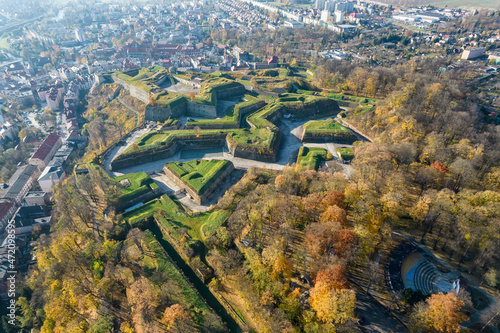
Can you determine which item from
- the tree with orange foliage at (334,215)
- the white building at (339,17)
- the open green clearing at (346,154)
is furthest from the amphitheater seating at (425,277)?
the white building at (339,17)

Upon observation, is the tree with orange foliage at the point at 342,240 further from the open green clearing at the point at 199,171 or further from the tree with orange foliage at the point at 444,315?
the open green clearing at the point at 199,171

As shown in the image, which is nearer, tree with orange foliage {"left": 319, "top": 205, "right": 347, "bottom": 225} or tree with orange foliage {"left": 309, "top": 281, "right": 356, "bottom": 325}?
tree with orange foliage {"left": 309, "top": 281, "right": 356, "bottom": 325}

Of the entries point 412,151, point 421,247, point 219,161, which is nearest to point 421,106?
point 412,151

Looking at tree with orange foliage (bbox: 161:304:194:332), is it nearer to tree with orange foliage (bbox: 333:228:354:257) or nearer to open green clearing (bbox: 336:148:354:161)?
tree with orange foliage (bbox: 333:228:354:257)

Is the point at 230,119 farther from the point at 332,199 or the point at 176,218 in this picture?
the point at 332,199

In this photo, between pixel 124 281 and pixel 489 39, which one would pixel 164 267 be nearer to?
pixel 124 281

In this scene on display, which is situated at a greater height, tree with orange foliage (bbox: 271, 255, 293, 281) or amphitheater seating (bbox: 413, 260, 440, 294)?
tree with orange foliage (bbox: 271, 255, 293, 281)


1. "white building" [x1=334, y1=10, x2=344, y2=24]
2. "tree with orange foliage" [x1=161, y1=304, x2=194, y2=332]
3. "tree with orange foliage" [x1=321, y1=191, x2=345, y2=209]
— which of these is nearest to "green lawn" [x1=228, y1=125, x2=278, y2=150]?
"tree with orange foliage" [x1=321, y1=191, x2=345, y2=209]
